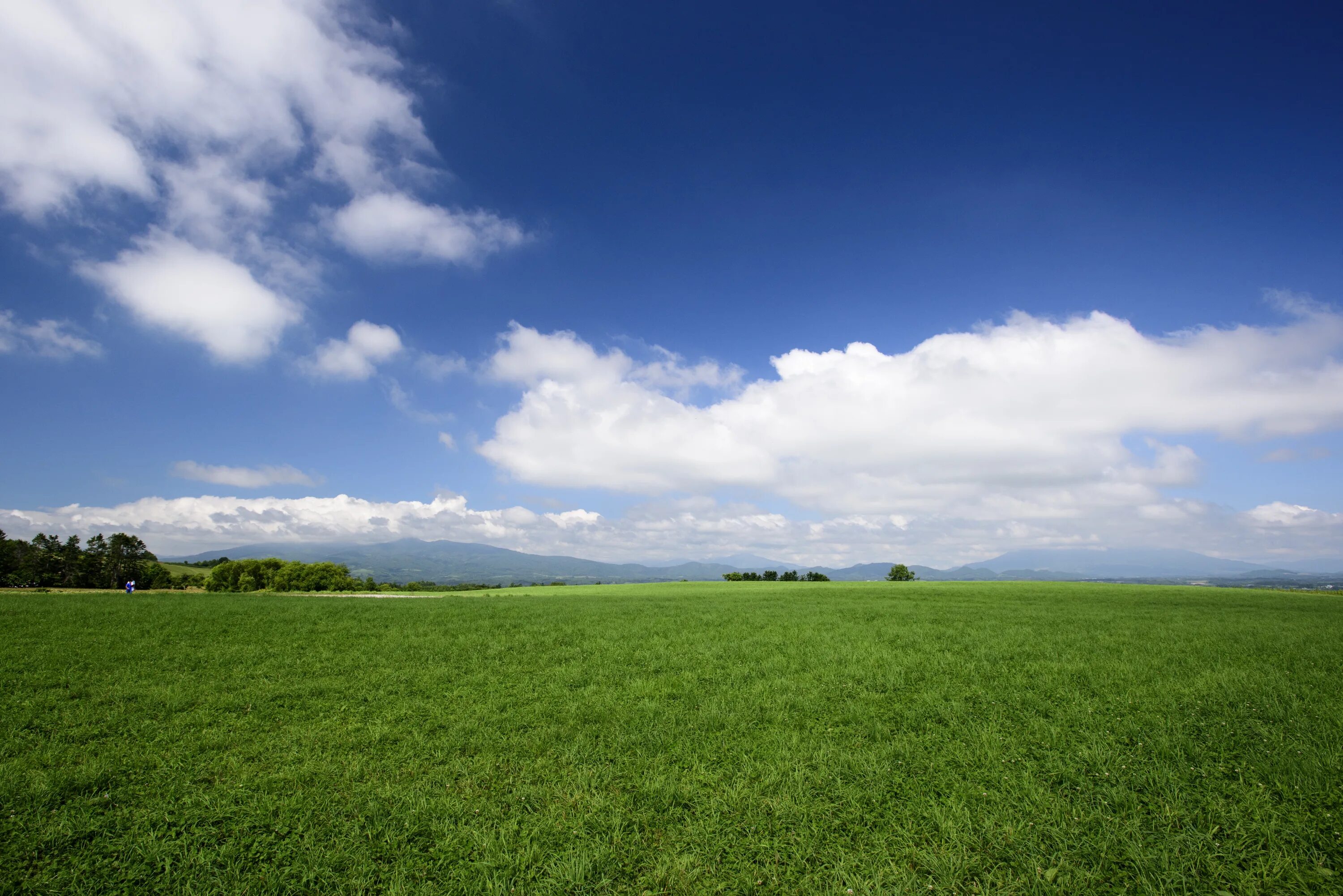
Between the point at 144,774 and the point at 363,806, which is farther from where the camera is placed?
the point at 144,774

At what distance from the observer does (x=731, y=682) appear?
14344 mm

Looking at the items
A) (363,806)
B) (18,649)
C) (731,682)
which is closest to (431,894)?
(363,806)

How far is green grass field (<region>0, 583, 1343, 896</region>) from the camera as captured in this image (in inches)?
273

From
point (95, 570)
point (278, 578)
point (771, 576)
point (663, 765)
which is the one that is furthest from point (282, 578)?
point (771, 576)

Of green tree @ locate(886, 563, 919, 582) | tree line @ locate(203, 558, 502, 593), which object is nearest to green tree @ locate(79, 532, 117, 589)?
tree line @ locate(203, 558, 502, 593)

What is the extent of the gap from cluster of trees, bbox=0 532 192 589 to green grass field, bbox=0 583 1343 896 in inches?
3528

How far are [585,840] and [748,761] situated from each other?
340 cm

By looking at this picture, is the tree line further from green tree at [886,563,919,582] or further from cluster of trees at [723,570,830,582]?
green tree at [886,563,919,582]

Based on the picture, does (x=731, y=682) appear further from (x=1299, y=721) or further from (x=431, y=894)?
(x=1299, y=721)

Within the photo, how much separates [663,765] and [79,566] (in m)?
127

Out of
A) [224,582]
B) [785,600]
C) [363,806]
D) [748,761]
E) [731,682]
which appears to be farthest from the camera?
[224,582]

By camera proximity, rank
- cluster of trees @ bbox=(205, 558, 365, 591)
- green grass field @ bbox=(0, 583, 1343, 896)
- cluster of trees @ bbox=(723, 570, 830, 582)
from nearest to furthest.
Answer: green grass field @ bbox=(0, 583, 1343, 896) → cluster of trees @ bbox=(205, 558, 365, 591) → cluster of trees @ bbox=(723, 570, 830, 582)

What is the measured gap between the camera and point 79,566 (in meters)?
89.3

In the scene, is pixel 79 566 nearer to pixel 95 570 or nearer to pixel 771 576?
pixel 95 570
